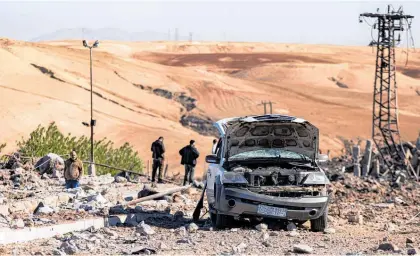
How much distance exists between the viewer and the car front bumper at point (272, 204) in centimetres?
1398

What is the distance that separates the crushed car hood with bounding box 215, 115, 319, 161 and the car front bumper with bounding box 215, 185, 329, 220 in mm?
1072

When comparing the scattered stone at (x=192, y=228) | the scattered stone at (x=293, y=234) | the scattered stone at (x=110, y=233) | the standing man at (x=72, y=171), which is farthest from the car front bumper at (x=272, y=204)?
the standing man at (x=72, y=171)

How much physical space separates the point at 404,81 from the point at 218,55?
3266cm

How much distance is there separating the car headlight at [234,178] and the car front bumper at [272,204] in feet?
0.41

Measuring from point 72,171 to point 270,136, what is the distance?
275 inches

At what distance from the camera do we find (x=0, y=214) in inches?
579

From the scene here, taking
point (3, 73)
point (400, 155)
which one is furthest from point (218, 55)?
point (400, 155)

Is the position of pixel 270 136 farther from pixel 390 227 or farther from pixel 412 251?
pixel 412 251

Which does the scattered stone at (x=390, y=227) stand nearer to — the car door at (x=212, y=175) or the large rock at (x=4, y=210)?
the car door at (x=212, y=175)

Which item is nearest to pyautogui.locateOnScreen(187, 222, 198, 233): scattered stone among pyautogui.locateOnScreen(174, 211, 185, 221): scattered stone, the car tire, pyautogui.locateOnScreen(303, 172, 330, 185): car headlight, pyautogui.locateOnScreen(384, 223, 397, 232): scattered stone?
the car tire

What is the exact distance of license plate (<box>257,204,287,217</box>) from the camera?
1399 centimetres

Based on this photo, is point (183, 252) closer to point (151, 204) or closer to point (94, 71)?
point (151, 204)

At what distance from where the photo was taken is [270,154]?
1502cm

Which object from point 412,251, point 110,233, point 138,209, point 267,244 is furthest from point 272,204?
point 138,209
